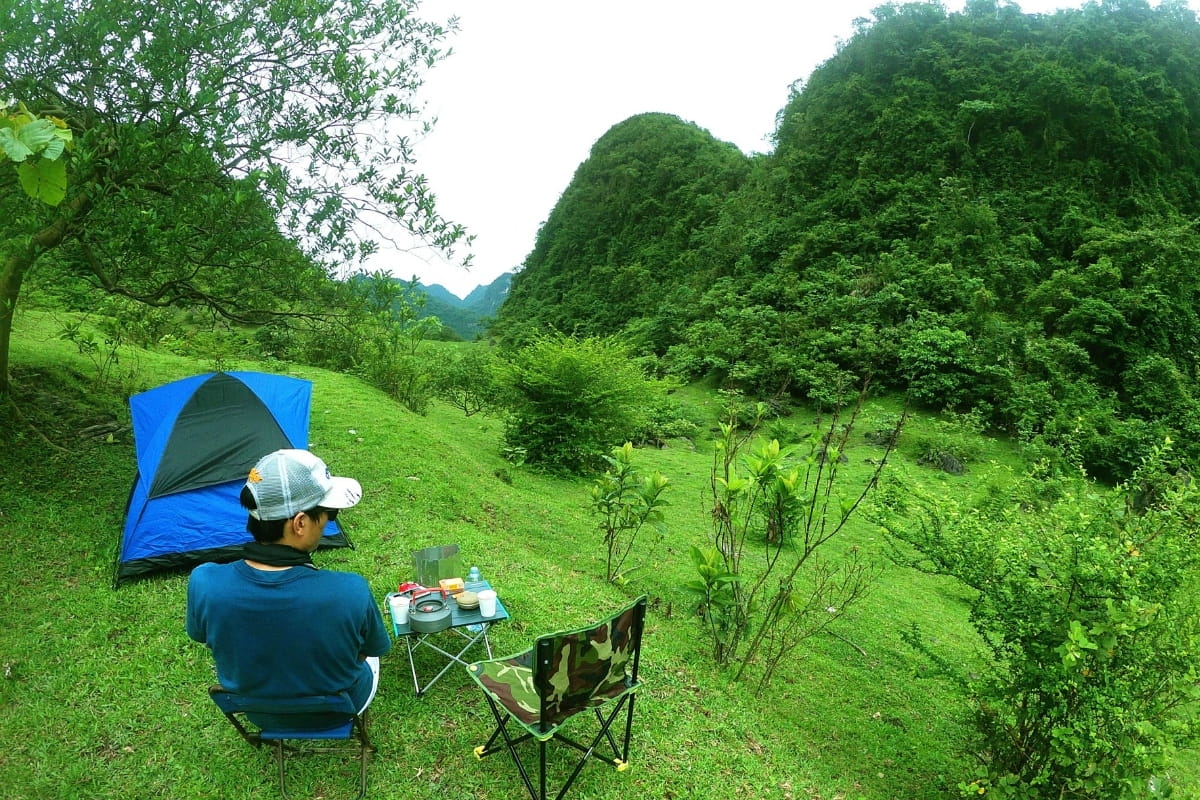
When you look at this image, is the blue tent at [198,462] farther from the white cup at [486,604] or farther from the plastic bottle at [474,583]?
the white cup at [486,604]

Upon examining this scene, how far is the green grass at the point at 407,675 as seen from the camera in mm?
3066

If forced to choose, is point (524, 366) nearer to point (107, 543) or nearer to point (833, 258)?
point (107, 543)

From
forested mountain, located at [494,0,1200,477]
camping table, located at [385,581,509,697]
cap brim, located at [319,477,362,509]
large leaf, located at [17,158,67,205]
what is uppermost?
forested mountain, located at [494,0,1200,477]

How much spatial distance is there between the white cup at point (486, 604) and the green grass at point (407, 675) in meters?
0.52

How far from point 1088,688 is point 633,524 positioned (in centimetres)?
356

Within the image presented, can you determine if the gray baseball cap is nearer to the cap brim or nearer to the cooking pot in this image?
the cap brim

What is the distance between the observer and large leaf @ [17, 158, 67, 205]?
100 cm

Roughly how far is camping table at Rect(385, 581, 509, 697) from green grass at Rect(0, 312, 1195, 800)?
122mm

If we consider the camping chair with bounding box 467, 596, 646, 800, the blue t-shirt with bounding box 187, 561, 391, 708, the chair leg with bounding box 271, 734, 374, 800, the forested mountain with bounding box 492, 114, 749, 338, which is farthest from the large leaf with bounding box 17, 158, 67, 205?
the forested mountain with bounding box 492, 114, 749, 338

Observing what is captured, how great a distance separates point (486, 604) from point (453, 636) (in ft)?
2.38

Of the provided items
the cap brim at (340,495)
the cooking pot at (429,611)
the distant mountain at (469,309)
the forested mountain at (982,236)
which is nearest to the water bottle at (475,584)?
the cooking pot at (429,611)

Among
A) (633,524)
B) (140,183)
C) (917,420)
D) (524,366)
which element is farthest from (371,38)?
(917,420)

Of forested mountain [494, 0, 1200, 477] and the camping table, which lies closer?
the camping table

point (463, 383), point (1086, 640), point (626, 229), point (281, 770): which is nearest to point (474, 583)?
point (281, 770)
